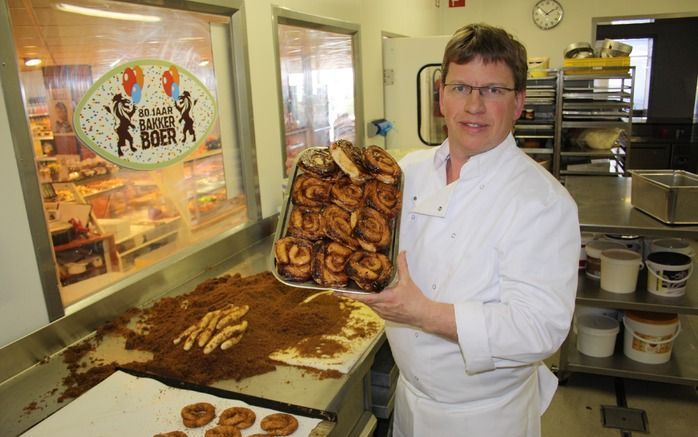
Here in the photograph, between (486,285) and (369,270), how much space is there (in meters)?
0.33

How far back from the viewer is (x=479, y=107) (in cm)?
133

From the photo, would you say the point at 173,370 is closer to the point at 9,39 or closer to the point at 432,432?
the point at 432,432

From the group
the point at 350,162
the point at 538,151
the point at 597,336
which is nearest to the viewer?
the point at 350,162

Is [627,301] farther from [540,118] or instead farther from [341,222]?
[540,118]

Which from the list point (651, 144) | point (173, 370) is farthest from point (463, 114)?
point (651, 144)

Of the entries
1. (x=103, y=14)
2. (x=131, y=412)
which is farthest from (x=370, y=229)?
(x=103, y=14)

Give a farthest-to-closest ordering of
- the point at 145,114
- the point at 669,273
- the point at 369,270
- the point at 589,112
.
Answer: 1. the point at 589,112
2. the point at 669,273
3. the point at 145,114
4. the point at 369,270

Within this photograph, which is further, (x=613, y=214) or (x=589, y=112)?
(x=589, y=112)

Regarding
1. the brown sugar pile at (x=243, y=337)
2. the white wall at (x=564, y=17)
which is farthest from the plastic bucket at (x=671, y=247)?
the white wall at (x=564, y=17)

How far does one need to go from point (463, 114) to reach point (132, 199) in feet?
5.04

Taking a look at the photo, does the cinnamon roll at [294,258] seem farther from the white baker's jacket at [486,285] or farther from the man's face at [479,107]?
the man's face at [479,107]

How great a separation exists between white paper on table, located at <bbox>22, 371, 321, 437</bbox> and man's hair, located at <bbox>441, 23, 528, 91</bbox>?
990 mm

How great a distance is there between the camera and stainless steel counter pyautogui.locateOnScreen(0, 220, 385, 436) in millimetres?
1374

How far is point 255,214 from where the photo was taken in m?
2.76
